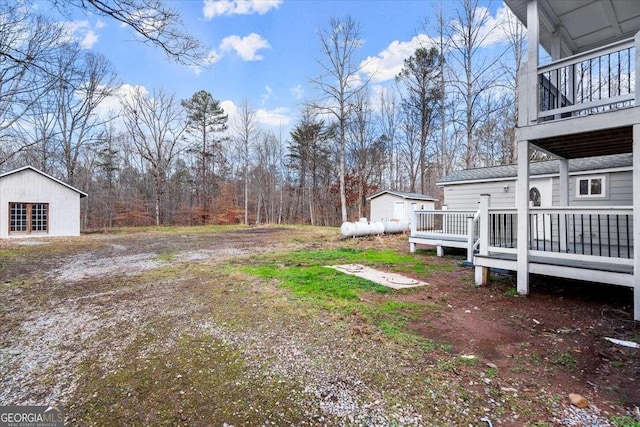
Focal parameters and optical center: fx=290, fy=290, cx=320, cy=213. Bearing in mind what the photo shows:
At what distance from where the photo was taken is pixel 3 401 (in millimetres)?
2268

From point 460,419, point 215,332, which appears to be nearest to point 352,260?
point 215,332

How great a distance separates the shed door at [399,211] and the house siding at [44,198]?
18.1 meters

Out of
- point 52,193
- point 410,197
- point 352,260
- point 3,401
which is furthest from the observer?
point 410,197

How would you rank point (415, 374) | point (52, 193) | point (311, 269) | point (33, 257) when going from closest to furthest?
1. point (415, 374)
2. point (311, 269)
3. point (33, 257)
4. point (52, 193)

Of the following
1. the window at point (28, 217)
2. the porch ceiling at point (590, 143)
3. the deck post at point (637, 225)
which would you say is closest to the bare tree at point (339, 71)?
the porch ceiling at point (590, 143)

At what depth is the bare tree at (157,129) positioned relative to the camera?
24.4m

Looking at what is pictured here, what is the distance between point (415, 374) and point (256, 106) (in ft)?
93.2

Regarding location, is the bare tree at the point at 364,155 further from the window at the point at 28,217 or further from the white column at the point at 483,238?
the window at the point at 28,217

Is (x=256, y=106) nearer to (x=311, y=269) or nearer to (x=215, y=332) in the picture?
(x=311, y=269)

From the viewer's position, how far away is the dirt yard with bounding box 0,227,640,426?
6.96 ft

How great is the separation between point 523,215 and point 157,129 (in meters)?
28.0

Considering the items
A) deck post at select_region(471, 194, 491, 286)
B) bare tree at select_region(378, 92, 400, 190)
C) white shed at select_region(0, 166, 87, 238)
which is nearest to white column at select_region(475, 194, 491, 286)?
deck post at select_region(471, 194, 491, 286)

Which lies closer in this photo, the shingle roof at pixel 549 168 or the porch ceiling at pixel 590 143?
the porch ceiling at pixel 590 143

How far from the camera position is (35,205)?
49.3ft
